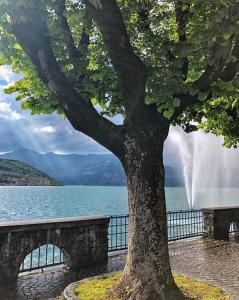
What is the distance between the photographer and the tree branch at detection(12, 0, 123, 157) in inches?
274

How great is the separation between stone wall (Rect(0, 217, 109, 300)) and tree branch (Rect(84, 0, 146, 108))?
5.48 metres

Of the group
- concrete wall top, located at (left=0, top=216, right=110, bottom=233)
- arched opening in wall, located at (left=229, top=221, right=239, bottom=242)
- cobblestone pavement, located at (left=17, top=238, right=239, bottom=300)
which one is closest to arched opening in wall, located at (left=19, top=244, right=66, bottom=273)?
cobblestone pavement, located at (left=17, top=238, right=239, bottom=300)

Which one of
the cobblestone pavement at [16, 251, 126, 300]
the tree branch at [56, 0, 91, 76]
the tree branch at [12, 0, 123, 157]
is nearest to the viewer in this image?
the tree branch at [12, 0, 123, 157]

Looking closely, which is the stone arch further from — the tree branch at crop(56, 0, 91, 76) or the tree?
the tree branch at crop(56, 0, 91, 76)

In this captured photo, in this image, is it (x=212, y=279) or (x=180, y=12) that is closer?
(x=180, y=12)

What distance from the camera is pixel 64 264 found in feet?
40.5

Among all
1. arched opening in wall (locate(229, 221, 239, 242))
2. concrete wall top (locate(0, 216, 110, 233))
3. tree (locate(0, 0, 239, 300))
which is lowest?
arched opening in wall (locate(229, 221, 239, 242))

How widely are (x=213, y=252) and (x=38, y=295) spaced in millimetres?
7918

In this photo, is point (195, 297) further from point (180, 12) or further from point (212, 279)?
point (180, 12)

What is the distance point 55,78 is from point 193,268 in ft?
26.5

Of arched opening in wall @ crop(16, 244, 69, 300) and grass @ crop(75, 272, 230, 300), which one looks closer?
grass @ crop(75, 272, 230, 300)

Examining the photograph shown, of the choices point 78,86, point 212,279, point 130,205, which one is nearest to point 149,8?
point 78,86

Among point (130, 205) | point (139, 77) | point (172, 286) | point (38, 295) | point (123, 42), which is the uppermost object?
point (123, 42)

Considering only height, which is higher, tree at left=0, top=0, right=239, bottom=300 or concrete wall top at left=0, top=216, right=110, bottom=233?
tree at left=0, top=0, right=239, bottom=300
